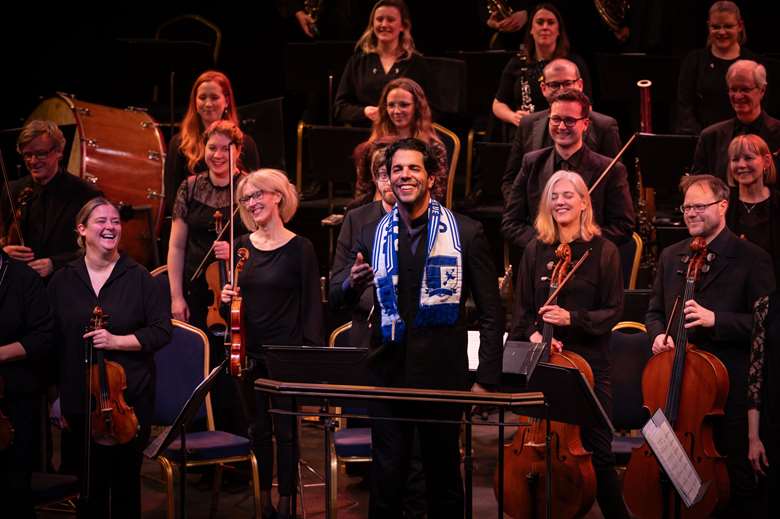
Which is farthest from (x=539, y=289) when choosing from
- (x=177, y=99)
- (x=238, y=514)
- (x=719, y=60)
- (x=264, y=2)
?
(x=264, y=2)

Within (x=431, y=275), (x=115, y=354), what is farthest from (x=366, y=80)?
(x=431, y=275)

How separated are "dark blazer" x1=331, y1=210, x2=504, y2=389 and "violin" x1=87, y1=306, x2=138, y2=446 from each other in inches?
42.7

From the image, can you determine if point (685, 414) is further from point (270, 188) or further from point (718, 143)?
point (270, 188)

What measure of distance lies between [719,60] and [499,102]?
128 cm

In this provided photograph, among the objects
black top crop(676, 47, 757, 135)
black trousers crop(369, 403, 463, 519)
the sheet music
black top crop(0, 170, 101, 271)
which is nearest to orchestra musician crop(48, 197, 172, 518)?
black top crop(0, 170, 101, 271)

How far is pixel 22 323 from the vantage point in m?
4.76

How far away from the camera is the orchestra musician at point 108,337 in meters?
4.79

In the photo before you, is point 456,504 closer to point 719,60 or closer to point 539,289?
point 539,289

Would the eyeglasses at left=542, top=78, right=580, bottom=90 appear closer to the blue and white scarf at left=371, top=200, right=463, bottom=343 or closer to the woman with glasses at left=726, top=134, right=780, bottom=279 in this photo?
the woman with glasses at left=726, top=134, right=780, bottom=279

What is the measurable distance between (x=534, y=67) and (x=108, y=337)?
306cm

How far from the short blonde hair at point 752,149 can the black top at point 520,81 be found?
1380mm

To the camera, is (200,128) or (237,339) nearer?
(237,339)

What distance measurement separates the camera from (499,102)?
270 inches

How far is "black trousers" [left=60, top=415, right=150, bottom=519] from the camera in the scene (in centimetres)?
478
